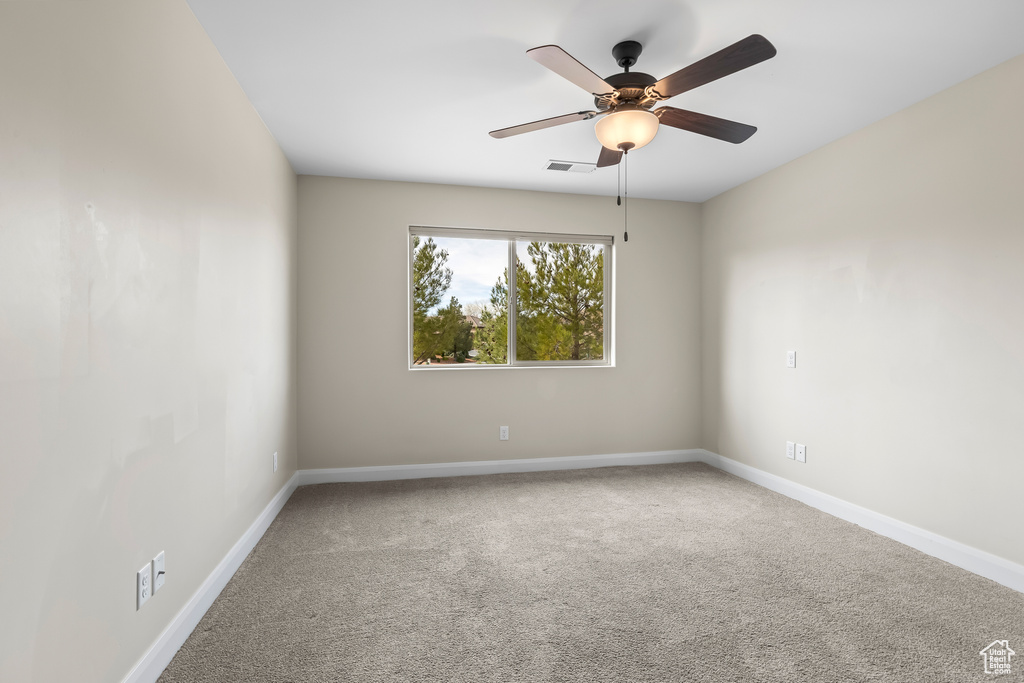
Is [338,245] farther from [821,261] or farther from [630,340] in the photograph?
[821,261]

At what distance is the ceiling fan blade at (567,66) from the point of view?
70.9 inches

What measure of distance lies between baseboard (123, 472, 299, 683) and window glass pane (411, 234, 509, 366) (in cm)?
179

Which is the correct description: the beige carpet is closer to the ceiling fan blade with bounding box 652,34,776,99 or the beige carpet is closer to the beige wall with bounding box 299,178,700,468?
the beige wall with bounding box 299,178,700,468

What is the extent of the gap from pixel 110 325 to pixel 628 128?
1.98 meters

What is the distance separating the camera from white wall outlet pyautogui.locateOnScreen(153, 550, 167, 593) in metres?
1.71

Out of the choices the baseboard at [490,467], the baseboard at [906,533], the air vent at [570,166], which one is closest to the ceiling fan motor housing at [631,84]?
the air vent at [570,166]

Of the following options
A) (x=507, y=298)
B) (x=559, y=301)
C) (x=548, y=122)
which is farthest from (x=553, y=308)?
(x=548, y=122)

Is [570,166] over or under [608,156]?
over

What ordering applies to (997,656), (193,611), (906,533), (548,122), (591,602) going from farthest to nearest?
(906,533) → (548,122) → (591,602) → (193,611) → (997,656)

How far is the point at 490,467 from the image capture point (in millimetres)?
4273

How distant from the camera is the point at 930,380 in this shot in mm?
2717

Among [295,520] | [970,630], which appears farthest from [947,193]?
[295,520]

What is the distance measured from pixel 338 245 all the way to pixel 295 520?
6.59 feet

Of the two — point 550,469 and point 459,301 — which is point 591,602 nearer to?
point 550,469
